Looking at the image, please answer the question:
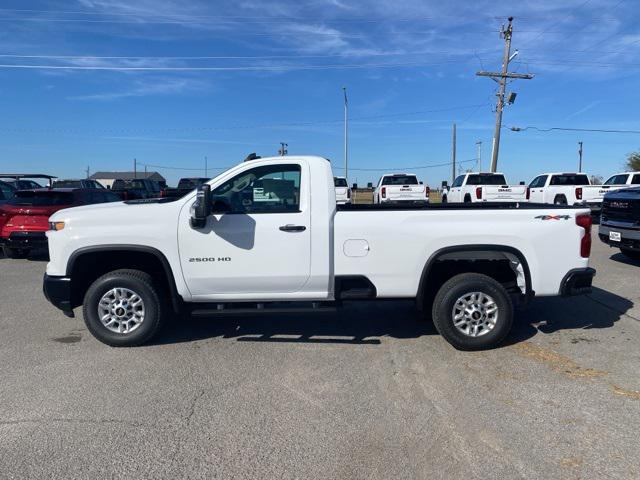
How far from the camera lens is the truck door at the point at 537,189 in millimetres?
21188

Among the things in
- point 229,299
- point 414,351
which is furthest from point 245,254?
point 414,351

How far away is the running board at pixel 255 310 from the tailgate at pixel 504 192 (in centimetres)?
1648

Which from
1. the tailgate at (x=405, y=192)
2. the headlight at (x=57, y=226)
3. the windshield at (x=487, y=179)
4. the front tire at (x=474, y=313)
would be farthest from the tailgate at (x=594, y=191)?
the headlight at (x=57, y=226)

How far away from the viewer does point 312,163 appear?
5.48 meters

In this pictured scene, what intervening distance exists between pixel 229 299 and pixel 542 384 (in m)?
3.13

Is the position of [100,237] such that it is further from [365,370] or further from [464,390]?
[464,390]

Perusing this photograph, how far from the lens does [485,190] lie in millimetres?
20406

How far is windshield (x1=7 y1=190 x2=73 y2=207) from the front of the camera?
1130cm

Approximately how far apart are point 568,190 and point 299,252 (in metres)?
17.0

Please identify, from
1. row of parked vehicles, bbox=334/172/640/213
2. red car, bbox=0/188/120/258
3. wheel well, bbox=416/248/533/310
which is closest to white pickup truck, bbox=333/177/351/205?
row of parked vehicles, bbox=334/172/640/213

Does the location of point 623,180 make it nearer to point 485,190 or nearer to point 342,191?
point 485,190

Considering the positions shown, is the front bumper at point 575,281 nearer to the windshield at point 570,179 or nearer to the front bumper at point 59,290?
the front bumper at point 59,290

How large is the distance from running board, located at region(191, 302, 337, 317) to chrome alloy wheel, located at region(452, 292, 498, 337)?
4.26 feet

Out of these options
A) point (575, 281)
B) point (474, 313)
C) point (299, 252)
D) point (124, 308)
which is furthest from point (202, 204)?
point (575, 281)
